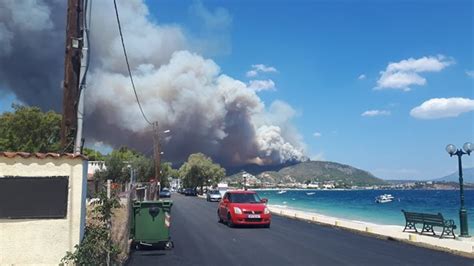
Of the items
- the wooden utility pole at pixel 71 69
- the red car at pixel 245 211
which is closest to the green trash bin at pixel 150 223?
the wooden utility pole at pixel 71 69

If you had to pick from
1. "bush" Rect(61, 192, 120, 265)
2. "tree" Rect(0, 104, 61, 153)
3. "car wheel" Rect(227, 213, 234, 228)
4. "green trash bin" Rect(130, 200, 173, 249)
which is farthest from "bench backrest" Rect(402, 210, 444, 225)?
"tree" Rect(0, 104, 61, 153)

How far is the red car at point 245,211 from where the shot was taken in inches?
803

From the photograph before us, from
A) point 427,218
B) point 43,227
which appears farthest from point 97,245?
point 427,218

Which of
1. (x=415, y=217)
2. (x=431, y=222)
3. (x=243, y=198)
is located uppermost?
(x=243, y=198)

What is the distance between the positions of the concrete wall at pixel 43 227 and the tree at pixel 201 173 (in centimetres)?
9042

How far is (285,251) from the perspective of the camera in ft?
43.0

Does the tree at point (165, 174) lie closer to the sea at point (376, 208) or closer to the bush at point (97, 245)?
the sea at point (376, 208)

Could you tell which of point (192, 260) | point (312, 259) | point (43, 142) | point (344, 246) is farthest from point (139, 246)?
point (43, 142)

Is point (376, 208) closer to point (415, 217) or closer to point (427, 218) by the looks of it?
A: point (415, 217)

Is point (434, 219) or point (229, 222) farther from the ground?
point (434, 219)

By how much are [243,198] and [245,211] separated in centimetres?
148

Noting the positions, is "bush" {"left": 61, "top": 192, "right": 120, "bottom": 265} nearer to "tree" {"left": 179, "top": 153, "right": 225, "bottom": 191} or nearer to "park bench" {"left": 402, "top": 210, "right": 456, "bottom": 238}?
"park bench" {"left": 402, "top": 210, "right": 456, "bottom": 238}

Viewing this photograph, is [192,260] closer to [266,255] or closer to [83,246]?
[266,255]

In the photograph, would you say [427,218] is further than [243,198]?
No
